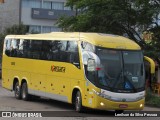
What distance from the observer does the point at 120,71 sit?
18734 millimetres

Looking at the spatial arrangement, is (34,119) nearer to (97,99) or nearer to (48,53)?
(97,99)

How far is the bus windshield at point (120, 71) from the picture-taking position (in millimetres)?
18516

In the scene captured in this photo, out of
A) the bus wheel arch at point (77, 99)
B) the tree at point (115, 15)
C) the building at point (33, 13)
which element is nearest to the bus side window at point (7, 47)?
the bus wheel arch at point (77, 99)

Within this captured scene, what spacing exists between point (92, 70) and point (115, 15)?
56.3ft

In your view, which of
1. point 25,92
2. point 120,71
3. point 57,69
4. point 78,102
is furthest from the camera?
point 25,92

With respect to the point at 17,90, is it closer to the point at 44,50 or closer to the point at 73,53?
the point at 44,50

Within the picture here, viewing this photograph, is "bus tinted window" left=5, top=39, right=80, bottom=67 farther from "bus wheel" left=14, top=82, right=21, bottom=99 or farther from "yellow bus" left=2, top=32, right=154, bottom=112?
"bus wheel" left=14, top=82, right=21, bottom=99

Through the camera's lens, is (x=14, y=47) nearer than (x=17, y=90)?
No

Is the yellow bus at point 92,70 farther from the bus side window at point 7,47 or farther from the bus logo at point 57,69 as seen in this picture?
the bus side window at point 7,47

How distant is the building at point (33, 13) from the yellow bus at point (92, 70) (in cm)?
4703

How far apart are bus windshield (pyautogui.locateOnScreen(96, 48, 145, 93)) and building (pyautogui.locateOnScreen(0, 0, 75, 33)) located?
50.2 metres

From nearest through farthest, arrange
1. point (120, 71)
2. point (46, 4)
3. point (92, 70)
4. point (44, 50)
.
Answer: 1. point (92, 70)
2. point (120, 71)
3. point (44, 50)
4. point (46, 4)

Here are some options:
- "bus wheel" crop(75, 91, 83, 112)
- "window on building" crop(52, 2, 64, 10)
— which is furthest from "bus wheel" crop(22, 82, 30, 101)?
"window on building" crop(52, 2, 64, 10)

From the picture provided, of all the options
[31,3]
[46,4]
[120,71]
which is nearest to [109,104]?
[120,71]
